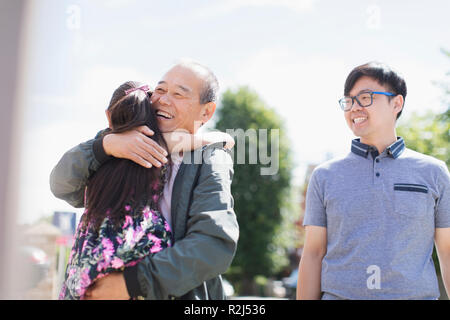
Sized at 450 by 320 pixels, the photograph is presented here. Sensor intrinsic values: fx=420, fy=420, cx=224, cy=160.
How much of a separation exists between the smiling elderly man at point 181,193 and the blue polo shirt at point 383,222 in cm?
66

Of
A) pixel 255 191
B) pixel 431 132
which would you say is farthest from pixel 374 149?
pixel 255 191

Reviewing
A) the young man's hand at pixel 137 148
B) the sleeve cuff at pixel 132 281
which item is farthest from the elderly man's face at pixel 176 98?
the sleeve cuff at pixel 132 281

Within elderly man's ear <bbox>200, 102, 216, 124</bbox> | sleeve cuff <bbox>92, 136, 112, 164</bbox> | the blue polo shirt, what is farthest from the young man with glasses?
sleeve cuff <bbox>92, 136, 112, 164</bbox>

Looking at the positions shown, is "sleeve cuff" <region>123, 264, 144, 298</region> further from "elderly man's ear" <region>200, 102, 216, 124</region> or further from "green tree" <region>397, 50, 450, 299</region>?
"green tree" <region>397, 50, 450, 299</region>

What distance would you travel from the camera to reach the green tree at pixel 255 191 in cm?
2134

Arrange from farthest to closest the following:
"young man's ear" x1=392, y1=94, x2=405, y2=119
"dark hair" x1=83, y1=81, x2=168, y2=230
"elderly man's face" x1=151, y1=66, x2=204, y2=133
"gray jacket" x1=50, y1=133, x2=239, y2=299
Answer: "young man's ear" x1=392, y1=94, x2=405, y2=119, "elderly man's face" x1=151, y1=66, x2=204, y2=133, "dark hair" x1=83, y1=81, x2=168, y2=230, "gray jacket" x1=50, y1=133, x2=239, y2=299

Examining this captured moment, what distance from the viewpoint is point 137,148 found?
1.80m

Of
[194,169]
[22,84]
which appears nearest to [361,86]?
[194,169]

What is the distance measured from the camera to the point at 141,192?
180 cm

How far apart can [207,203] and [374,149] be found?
1139 millimetres

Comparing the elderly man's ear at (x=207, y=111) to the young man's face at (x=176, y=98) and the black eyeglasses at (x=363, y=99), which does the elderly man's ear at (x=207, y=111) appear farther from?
the black eyeglasses at (x=363, y=99)

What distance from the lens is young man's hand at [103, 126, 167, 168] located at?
5.89 ft

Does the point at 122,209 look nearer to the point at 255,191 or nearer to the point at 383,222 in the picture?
the point at 383,222
